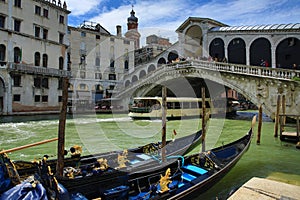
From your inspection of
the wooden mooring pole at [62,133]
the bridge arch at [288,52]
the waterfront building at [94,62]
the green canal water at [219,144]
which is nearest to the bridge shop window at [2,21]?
the waterfront building at [94,62]

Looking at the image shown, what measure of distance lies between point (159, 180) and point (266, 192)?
198 cm

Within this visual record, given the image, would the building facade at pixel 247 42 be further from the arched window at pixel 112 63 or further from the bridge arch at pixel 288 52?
the arched window at pixel 112 63

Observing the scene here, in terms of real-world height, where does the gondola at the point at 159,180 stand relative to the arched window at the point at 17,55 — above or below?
below

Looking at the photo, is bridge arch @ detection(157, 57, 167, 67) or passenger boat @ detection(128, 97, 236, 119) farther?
bridge arch @ detection(157, 57, 167, 67)

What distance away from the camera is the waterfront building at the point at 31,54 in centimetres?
1675

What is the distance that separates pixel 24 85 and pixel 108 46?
1191 centimetres


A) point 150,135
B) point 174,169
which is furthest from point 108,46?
point 174,169

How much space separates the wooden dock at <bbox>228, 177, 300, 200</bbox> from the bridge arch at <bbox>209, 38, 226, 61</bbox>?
16.3 meters

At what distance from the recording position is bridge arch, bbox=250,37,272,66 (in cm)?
1534

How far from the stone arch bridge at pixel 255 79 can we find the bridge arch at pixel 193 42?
14.8 feet

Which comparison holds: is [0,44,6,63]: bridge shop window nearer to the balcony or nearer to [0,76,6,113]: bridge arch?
the balcony

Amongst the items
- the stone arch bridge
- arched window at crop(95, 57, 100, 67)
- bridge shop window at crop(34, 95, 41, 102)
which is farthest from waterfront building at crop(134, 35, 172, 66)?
bridge shop window at crop(34, 95, 41, 102)

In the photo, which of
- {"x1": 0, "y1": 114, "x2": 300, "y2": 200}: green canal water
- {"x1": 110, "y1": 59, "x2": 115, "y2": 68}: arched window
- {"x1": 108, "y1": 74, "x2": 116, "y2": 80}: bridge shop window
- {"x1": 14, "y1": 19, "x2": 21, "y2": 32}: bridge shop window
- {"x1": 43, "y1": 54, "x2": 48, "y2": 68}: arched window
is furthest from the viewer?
{"x1": 110, "y1": 59, "x2": 115, "y2": 68}: arched window

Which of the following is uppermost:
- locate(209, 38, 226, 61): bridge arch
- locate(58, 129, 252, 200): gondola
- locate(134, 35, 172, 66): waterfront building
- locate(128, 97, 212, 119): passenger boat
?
locate(134, 35, 172, 66): waterfront building
